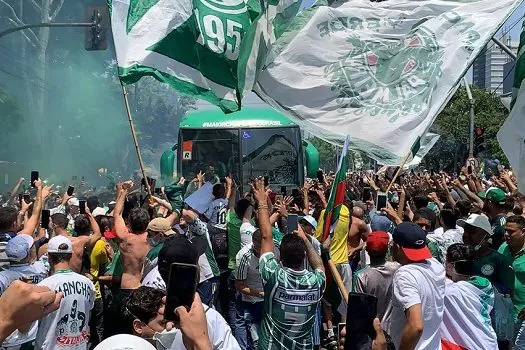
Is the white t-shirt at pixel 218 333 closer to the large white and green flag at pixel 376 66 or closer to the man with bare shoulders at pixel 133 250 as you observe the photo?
the man with bare shoulders at pixel 133 250

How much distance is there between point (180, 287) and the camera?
286 centimetres

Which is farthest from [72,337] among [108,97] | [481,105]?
[108,97]

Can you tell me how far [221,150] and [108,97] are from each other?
37.2m

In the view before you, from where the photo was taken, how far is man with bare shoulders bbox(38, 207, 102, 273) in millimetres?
7066

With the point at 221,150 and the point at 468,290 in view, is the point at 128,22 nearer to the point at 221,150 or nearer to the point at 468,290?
the point at 468,290

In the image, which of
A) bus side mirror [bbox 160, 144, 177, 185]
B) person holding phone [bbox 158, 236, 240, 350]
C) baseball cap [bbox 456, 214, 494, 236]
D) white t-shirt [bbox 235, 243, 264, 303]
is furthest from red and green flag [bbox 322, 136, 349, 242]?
bus side mirror [bbox 160, 144, 177, 185]

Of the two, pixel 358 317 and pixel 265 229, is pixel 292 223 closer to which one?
pixel 265 229

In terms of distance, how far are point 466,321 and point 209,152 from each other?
39.5 ft

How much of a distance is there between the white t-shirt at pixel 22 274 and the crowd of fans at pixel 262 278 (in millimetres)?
11

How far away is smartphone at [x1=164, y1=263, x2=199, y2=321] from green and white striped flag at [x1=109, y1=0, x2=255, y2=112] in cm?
459

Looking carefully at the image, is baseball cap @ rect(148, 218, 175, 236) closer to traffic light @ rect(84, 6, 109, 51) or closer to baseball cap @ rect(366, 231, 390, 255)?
baseball cap @ rect(366, 231, 390, 255)

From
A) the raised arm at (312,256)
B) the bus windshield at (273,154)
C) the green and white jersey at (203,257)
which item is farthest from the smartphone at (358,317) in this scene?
the bus windshield at (273,154)

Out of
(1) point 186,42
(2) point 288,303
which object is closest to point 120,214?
(1) point 186,42

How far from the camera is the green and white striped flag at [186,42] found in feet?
24.4
